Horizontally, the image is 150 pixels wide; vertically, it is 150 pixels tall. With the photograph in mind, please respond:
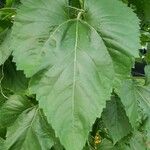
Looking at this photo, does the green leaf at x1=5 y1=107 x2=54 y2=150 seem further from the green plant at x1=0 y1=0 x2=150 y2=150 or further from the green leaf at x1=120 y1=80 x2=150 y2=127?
the green leaf at x1=120 y1=80 x2=150 y2=127

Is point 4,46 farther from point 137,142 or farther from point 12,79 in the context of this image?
point 137,142

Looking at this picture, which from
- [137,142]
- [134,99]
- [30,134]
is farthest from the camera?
[137,142]

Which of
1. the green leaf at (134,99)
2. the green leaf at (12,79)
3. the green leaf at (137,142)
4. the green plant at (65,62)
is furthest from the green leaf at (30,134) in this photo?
the green leaf at (137,142)

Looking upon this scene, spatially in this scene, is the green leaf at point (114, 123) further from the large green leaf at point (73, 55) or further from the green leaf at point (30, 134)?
the large green leaf at point (73, 55)

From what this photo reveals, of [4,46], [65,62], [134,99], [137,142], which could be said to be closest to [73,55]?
[65,62]

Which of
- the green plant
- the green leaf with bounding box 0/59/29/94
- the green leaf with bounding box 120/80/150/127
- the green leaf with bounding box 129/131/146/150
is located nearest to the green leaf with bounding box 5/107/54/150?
the green plant

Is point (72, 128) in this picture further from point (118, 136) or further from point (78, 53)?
point (118, 136)

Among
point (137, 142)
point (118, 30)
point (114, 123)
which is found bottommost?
point (137, 142)

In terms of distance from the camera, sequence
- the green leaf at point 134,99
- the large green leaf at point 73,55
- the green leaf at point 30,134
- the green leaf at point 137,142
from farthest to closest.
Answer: the green leaf at point 137,142 < the green leaf at point 134,99 < the green leaf at point 30,134 < the large green leaf at point 73,55
